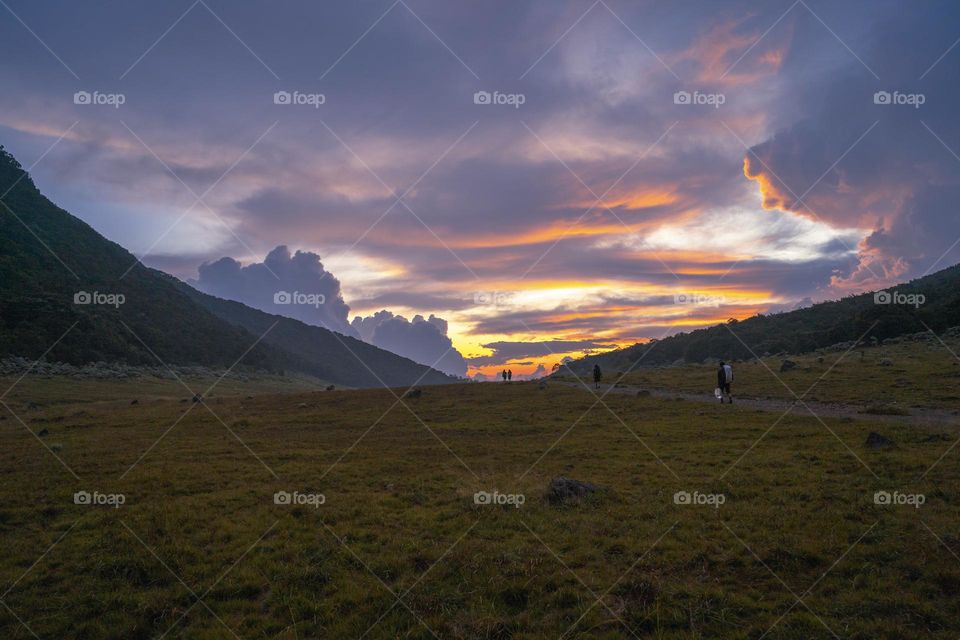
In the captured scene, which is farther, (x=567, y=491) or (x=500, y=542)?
(x=567, y=491)

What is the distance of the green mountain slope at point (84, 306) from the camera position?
88.6m

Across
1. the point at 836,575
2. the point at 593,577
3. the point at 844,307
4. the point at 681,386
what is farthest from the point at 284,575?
the point at 844,307

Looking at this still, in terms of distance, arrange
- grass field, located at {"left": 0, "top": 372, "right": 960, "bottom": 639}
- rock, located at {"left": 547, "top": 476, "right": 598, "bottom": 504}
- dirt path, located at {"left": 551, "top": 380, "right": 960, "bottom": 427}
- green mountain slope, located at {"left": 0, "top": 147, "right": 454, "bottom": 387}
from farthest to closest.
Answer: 1. green mountain slope, located at {"left": 0, "top": 147, "right": 454, "bottom": 387}
2. dirt path, located at {"left": 551, "top": 380, "right": 960, "bottom": 427}
3. rock, located at {"left": 547, "top": 476, "right": 598, "bottom": 504}
4. grass field, located at {"left": 0, "top": 372, "right": 960, "bottom": 639}

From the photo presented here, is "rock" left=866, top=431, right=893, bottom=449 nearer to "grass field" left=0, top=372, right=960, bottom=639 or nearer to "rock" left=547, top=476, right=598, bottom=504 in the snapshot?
"grass field" left=0, top=372, right=960, bottom=639

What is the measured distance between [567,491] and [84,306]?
133 metres

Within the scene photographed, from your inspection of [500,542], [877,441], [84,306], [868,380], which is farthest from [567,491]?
[84,306]

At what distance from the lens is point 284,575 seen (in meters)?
11.2

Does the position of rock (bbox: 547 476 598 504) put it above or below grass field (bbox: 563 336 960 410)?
below

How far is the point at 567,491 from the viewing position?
51.1 ft

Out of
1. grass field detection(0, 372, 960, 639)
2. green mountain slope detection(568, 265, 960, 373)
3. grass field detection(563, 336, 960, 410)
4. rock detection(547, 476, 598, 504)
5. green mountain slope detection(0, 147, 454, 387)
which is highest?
green mountain slope detection(0, 147, 454, 387)

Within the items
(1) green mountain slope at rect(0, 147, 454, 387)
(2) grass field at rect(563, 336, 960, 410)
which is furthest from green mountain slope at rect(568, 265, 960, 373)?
(1) green mountain slope at rect(0, 147, 454, 387)

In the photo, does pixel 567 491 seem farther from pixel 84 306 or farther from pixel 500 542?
pixel 84 306

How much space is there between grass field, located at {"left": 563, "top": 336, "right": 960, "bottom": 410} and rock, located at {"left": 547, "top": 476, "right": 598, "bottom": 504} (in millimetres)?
24061

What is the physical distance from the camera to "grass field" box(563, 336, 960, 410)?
30.5 meters
